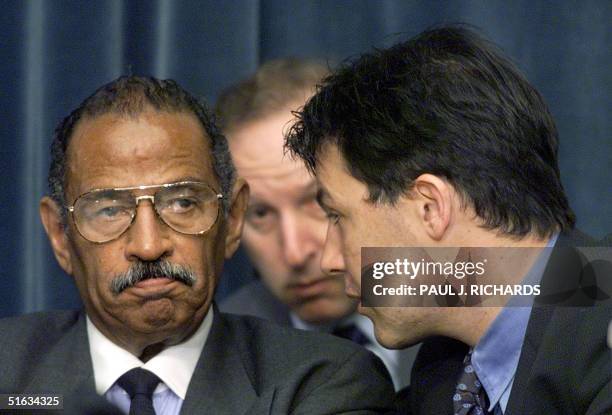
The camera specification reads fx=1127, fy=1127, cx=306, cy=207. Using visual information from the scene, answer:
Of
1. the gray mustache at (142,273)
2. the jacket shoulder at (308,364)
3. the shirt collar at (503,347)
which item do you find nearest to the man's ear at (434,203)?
the shirt collar at (503,347)

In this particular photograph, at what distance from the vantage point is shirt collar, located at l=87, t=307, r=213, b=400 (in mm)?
1622

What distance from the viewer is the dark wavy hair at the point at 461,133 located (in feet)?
5.12

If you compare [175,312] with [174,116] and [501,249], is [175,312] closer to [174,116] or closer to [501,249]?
Result: [174,116]

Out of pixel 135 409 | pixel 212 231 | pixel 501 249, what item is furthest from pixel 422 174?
pixel 135 409

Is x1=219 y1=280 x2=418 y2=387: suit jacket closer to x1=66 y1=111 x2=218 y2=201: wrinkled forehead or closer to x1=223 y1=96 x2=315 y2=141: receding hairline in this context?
x1=223 y1=96 x2=315 y2=141: receding hairline

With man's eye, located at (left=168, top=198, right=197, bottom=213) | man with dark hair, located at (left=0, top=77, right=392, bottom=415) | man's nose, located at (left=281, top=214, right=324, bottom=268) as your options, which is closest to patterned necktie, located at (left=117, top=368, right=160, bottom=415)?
man with dark hair, located at (left=0, top=77, right=392, bottom=415)

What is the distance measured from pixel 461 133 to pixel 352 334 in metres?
0.74

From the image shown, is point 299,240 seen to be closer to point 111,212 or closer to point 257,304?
point 257,304

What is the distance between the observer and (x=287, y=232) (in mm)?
2148

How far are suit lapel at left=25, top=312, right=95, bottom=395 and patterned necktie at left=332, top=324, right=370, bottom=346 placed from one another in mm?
653

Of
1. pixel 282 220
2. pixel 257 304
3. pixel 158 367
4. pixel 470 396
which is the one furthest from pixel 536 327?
pixel 257 304

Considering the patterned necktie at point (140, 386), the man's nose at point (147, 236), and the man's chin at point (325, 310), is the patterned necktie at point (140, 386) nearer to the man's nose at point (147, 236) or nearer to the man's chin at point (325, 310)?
the man's nose at point (147, 236)

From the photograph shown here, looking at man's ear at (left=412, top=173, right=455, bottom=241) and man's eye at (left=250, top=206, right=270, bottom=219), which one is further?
man's eye at (left=250, top=206, right=270, bottom=219)

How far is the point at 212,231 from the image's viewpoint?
1662 millimetres
